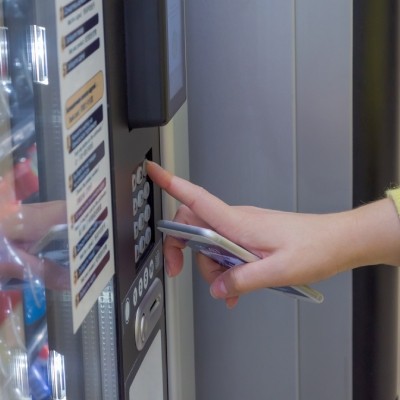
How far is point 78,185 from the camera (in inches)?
33.9

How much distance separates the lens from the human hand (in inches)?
45.4

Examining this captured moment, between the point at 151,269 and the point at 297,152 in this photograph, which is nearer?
the point at 151,269

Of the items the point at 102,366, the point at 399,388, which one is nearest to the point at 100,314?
the point at 102,366

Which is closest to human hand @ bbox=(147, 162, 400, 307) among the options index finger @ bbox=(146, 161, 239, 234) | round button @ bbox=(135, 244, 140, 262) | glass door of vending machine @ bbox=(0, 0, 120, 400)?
index finger @ bbox=(146, 161, 239, 234)

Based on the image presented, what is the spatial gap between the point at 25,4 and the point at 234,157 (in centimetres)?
60

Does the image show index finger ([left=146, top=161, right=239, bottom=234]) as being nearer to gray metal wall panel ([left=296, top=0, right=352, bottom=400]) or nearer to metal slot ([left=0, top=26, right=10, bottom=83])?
gray metal wall panel ([left=296, top=0, right=352, bottom=400])

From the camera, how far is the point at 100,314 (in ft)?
3.22

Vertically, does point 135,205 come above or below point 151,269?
above

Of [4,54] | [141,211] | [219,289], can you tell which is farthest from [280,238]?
[4,54]

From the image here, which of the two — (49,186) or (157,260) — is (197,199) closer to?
(157,260)

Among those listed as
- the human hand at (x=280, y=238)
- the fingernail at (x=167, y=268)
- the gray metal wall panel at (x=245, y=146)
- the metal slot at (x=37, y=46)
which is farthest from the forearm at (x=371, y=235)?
the metal slot at (x=37, y=46)

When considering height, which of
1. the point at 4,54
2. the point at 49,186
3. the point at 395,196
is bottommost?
the point at 395,196

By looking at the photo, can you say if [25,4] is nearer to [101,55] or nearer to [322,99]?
[101,55]

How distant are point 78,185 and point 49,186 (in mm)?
30
